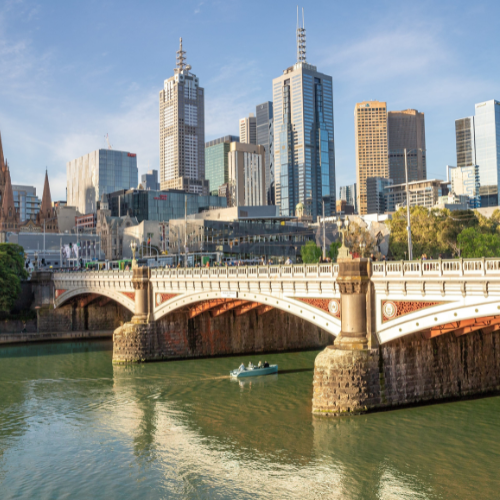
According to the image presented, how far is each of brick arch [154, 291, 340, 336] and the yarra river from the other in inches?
225

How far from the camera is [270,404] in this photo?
40.2 metres

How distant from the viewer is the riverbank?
Answer: 77.0 m

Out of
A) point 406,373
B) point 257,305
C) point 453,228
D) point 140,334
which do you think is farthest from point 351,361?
point 453,228

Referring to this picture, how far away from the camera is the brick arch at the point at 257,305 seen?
39719mm

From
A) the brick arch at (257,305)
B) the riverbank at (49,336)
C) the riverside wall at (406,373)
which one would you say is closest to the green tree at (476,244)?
the brick arch at (257,305)

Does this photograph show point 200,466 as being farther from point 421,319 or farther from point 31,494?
point 421,319

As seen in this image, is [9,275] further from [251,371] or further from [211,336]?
[251,371]

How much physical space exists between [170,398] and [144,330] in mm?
15815

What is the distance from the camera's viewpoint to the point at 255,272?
152 ft

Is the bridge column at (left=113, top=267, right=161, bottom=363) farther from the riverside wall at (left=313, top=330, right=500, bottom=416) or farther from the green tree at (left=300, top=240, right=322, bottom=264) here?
the green tree at (left=300, top=240, right=322, bottom=264)

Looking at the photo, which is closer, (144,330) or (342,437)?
(342,437)

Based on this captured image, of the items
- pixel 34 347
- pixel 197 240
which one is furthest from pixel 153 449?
pixel 197 240

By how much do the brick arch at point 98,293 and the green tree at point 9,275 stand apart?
583 centimetres

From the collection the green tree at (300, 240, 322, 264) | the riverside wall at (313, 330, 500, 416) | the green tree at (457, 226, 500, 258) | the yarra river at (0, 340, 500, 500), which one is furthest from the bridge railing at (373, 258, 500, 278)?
the green tree at (300, 240, 322, 264)
